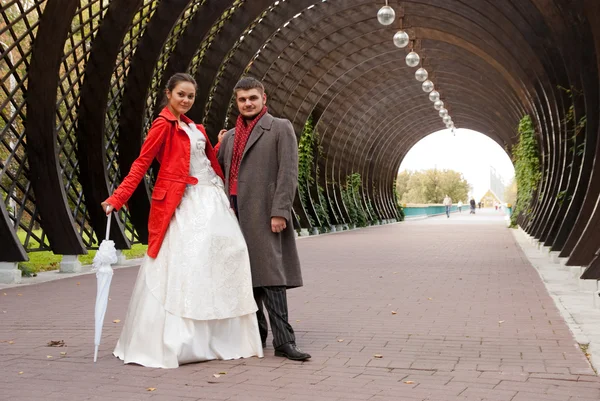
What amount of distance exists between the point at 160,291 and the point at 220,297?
39cm

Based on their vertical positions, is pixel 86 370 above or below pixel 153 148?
below

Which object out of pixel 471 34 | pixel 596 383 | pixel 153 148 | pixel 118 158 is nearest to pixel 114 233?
pixel 118 158

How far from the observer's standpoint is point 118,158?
14.0m

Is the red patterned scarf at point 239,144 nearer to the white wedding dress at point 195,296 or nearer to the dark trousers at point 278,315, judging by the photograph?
the white wedding dress at point 195,296

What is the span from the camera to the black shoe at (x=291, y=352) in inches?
204

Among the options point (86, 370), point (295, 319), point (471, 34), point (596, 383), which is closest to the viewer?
point (596, 383)

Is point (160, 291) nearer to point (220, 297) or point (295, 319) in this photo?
point (220, 297)

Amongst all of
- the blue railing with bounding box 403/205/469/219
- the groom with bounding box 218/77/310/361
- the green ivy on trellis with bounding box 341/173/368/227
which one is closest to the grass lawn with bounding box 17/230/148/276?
the groom with bounding box 218/77/310/361

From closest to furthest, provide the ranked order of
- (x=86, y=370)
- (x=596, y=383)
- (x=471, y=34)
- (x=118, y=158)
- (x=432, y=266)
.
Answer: (x=596, y=383), (x=86, y=370), (x=432, y=266), (x=118, y=158), (x=471, y=34)

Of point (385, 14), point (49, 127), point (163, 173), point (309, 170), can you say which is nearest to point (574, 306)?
point (163, 173)

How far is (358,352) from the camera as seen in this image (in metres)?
5.46

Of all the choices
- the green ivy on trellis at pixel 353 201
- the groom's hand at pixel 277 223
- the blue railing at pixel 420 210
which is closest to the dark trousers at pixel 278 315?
the groom's hand at pixel 277 223

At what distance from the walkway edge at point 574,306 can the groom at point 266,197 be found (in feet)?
6.70

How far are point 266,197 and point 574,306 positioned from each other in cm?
371
